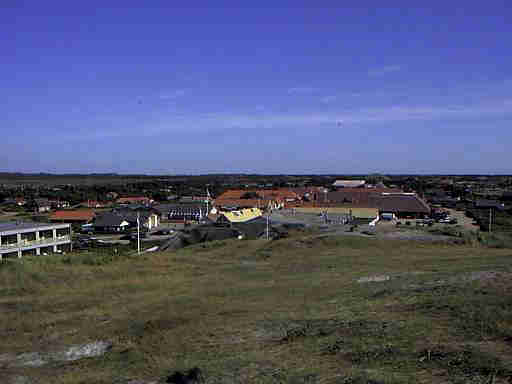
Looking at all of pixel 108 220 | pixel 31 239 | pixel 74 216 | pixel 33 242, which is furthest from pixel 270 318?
pixel 74 216

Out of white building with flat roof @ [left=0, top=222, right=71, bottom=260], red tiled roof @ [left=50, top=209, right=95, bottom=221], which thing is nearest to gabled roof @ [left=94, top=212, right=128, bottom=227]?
red tiled roof @ [left=50, top=209, right=95, bottom=221]

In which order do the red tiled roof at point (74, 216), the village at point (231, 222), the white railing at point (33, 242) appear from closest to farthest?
1. the white railing at point (33, 242)
2. the village at point (231, 222)
3. the red tiled roof at point (74, 216)

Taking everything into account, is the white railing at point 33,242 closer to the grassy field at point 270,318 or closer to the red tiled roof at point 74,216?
the grassy field at point 270,318

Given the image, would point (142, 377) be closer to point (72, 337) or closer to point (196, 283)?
point (72, 337)

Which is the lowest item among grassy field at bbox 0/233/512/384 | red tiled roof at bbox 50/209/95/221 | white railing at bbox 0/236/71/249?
red tiled roof at bbox 50/209/95/221

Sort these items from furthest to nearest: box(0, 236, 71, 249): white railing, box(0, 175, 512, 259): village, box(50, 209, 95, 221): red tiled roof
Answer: box(50, 209, 95, 221): red tiled roof
box(0, 175, 512, 259): village
box(0, 236, 71, 249): white railing

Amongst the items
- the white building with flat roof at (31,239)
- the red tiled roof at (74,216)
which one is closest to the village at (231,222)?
the white building with flat roof at (31,239)

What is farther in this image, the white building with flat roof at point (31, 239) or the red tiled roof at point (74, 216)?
the red tiled roof at point (74, 216)

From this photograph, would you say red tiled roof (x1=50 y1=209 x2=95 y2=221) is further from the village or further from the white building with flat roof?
the white building with flat roof
